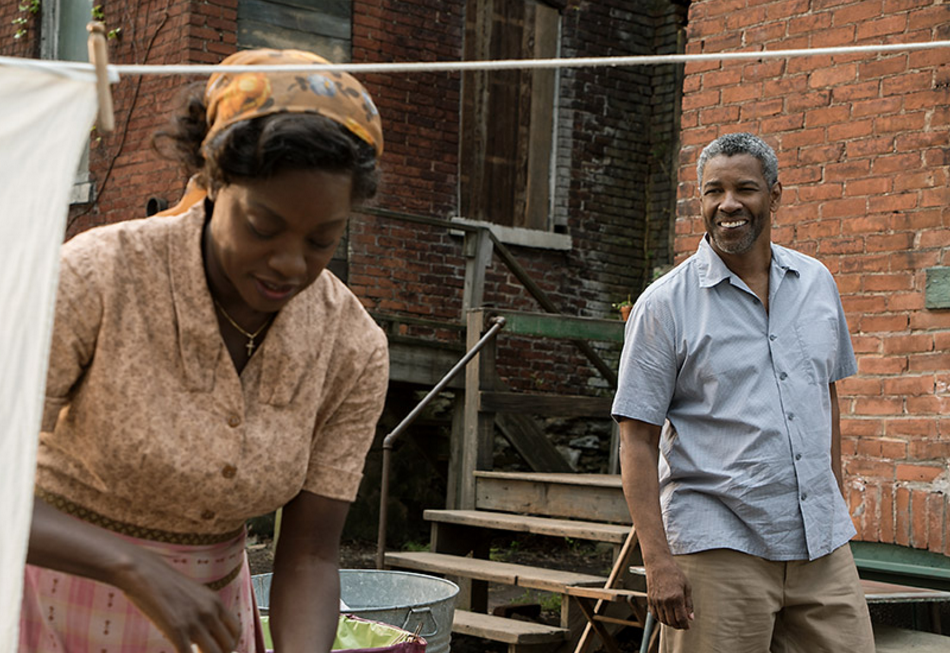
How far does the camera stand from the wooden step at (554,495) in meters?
6.44

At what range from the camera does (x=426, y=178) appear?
9.50m

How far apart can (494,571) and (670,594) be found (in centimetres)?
302

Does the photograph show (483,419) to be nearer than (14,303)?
No

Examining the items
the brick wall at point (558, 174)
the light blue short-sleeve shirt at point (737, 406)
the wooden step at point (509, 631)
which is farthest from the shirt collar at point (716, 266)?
the brick wall at point (558, 174)

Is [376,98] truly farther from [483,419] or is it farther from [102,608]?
[102,608]

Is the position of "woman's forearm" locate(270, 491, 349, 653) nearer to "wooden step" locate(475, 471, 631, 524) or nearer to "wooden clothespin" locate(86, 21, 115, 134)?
"wooden clothespin" locate(86, 21, 115, 134)

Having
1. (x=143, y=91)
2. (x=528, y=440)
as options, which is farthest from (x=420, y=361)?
(x=143, y=91)

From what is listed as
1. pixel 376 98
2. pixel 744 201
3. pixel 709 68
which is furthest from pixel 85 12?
pixel 744 201

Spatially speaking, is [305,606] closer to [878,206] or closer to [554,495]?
[878,206]

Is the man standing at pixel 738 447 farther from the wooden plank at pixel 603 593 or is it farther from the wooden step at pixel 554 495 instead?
the wooden step at pixel 554 495

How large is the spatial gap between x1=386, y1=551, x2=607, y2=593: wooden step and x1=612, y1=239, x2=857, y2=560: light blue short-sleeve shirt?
2.46 m

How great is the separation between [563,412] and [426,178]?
97.5 inches

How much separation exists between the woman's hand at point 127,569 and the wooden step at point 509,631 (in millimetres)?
4113

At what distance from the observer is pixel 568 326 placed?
7.57m
